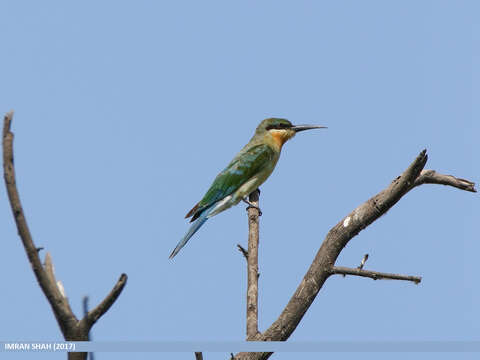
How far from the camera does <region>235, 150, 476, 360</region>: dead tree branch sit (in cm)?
356

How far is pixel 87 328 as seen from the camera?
211 cm

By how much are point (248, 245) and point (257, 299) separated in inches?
20.7

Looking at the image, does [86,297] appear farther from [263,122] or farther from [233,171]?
[263,122]

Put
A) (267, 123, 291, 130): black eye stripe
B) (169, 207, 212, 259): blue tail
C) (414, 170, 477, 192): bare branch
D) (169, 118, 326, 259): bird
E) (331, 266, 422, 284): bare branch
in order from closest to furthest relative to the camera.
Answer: (331, 266, 422, 284): bare branch < (414, 170, 477, 192): bare branch < (169, 207, 212, 259): blue tail < (169, 118, 326, 259): bird < (267, 123, 291, 130): black eye stripe

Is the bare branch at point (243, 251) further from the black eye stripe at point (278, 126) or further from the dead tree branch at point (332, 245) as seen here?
the black eye stripe at point (278, 126)

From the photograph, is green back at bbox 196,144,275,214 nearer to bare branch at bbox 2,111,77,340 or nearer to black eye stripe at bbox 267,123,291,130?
black eye stripe at bbox 267,123,291,130

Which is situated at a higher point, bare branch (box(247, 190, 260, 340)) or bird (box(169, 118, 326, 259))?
bird (box(169, 118, 326, 259))

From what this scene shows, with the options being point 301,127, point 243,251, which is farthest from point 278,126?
point 243,251

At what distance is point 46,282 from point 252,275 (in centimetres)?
196

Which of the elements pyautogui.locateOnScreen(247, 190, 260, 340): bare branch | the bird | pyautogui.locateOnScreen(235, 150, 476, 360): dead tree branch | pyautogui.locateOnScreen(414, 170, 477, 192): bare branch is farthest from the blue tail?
pyautogui.locateOnScreen(414, 170, 477, 192): bare branch

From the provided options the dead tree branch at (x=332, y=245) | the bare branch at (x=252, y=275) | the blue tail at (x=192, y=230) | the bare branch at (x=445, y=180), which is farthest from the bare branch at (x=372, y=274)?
the blue tail at (x=192, y=230)

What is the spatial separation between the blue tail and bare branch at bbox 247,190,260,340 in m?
0.85

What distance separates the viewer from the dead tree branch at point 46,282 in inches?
81.4

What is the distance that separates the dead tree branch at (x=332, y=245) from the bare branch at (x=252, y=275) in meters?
0.10
